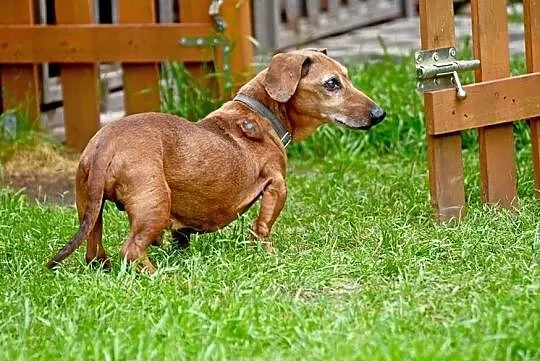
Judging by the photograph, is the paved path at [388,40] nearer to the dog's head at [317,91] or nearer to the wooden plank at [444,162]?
the wooden plank at [444,162]

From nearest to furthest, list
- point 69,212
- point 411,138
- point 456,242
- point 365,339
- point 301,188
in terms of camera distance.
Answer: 1. point 365,339
2. point 456,242
3. point 69,212
4. point 301,188
5. point 411,138

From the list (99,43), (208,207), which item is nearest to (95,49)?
(99,43)

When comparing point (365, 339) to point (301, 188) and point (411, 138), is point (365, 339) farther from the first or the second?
point (411, 138)

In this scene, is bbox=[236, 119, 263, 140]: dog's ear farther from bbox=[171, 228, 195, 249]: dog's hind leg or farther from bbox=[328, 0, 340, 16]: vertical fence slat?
bbox=[328, 0, 340, 16]: vertical fence slat

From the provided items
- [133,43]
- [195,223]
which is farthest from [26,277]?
[133,43]

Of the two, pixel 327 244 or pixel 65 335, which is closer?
pixel 65 335

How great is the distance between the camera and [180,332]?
13.9 feet

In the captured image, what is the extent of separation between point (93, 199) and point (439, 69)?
5.67ft

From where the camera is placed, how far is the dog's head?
5.81 m

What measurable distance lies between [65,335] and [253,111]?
1909 millimetres

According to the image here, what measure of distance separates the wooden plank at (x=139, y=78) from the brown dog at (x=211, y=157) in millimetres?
2561

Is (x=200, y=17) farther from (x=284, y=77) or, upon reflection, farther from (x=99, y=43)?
(x=284, y=77)

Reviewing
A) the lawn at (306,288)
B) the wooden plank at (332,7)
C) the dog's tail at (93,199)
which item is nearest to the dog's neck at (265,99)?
the lawn at (306,288)

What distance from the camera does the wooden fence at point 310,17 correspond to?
1172 cm
